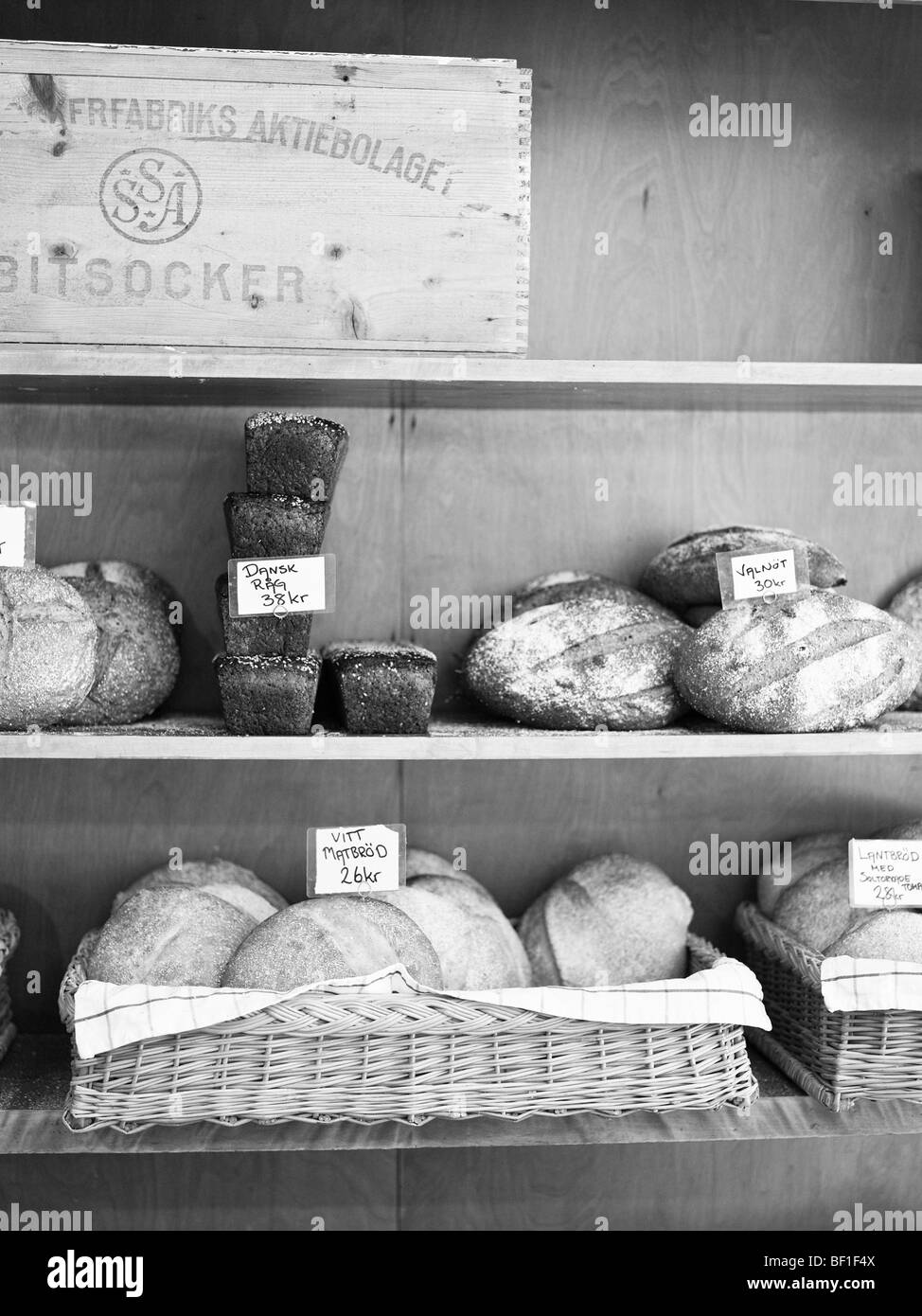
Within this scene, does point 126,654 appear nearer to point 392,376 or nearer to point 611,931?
point 392,376

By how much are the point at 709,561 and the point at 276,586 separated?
0.70m

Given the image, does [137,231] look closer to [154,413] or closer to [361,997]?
[154,413]

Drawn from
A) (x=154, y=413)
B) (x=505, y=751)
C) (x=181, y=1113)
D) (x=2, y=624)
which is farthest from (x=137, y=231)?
(x=181, y=1113)

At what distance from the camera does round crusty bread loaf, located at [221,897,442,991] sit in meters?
1.60

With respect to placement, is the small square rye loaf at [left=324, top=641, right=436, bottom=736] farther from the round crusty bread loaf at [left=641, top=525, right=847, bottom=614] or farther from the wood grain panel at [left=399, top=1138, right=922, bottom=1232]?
the wood grain panel at [left=399, top=1138, right=922, bottom=1232]

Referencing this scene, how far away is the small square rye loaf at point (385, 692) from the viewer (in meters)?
1.71

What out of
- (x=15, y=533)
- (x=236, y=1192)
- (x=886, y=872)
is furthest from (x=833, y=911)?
(x=15, y=533)

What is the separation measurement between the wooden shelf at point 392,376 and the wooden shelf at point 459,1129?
3.51ft

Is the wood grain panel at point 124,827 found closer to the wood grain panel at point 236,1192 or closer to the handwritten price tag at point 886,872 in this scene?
the wood grain panel at point 236,1192

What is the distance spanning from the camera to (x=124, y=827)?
210cm

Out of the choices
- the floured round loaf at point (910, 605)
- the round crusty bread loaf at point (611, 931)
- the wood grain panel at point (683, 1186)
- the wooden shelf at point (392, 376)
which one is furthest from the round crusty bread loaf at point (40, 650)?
the floured round loaf at point (910, 605)

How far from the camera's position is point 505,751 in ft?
5.53

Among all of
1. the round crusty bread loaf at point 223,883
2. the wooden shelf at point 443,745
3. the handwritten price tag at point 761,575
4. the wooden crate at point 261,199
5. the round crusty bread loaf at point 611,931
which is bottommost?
the round crusty bread loaf at point 611,931

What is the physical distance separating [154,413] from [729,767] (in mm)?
1208
